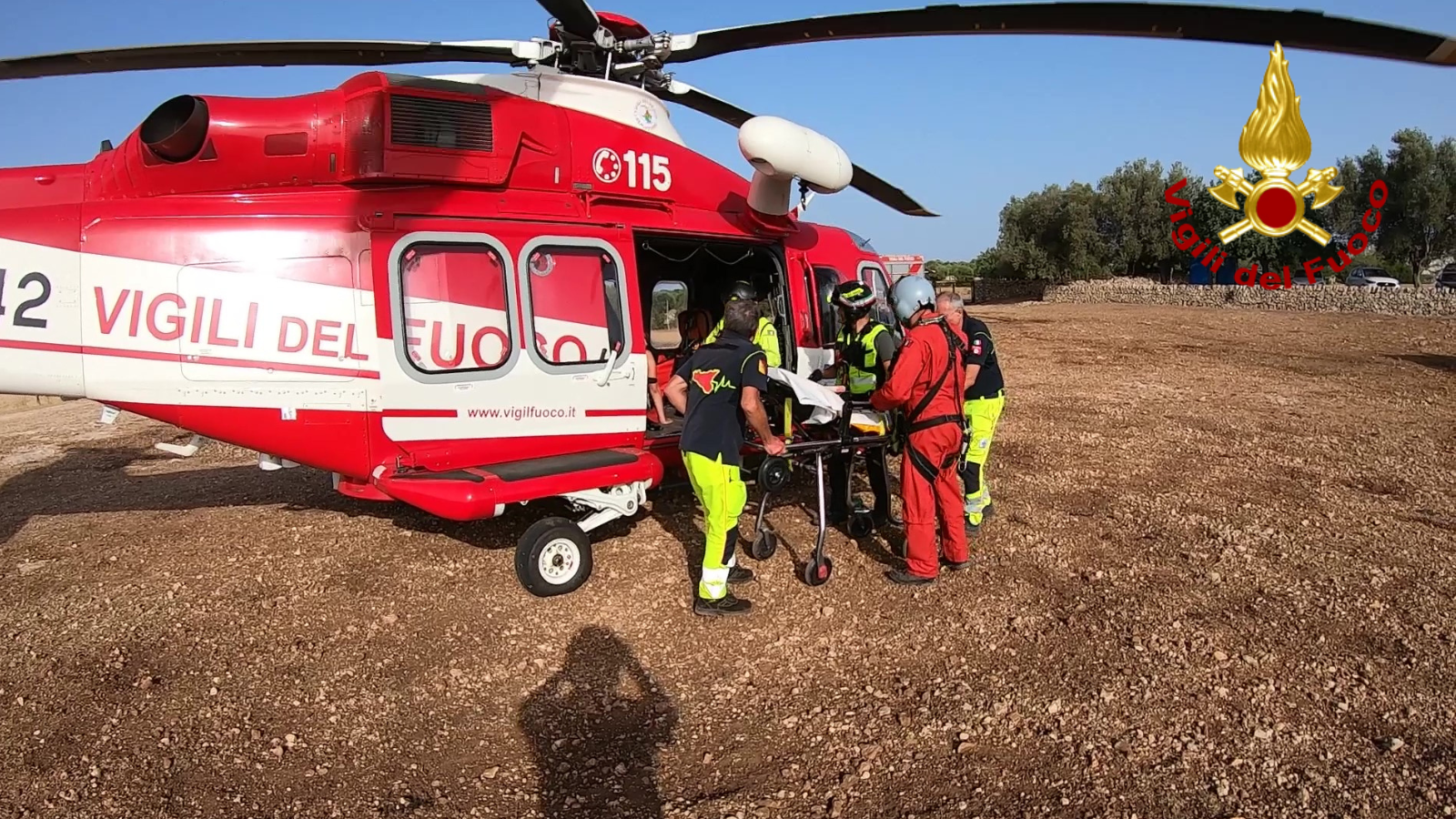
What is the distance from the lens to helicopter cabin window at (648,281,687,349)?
8.46 meters

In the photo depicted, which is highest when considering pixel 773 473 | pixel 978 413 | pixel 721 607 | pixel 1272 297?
pixel 1272 297

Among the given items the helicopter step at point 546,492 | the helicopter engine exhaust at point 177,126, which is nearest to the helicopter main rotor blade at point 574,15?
the helicopter engine exhaust at point 177,126

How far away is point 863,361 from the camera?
18.8ft

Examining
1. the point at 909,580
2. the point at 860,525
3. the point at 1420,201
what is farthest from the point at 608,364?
the point at 1420,201

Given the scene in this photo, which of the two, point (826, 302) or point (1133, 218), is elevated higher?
point (1133, 218)

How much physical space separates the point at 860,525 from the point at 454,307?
123 inches

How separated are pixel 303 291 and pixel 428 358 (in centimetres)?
73

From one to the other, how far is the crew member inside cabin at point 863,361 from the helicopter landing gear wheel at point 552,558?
1784 millimetres

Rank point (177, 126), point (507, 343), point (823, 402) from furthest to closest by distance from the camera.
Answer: point (823, 402), point (507, 343), point (177, 126)

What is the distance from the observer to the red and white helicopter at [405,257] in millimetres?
4285

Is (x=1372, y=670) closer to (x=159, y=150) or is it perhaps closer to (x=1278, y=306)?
(x=159, y=150)

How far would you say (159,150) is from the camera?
4.47 m

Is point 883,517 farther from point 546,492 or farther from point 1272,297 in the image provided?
point 1272,297

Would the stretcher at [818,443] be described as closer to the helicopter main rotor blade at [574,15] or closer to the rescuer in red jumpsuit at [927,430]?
the rescuer in red jumpsuit at [927,430]
